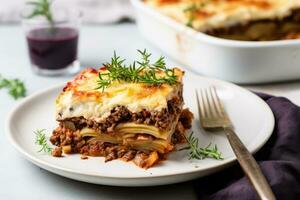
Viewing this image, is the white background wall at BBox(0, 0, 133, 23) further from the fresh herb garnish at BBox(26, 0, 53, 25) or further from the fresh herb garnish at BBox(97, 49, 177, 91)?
the fresh herb garnish at BBox(97, 49, 177, 91)

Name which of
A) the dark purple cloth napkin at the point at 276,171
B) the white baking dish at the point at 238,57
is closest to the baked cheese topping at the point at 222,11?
the white baking dish at the point at 238,57

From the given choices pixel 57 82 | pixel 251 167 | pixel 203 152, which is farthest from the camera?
pixel 57 82

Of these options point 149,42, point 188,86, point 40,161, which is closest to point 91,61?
point 149,42

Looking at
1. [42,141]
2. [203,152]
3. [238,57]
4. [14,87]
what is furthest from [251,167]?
[14,87]

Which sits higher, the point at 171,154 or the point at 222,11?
the point at 222,11

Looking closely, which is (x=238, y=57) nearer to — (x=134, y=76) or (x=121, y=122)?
(x=134, y=76)

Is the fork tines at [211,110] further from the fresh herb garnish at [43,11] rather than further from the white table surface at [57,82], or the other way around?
the fresh herb garnish at [43,11]

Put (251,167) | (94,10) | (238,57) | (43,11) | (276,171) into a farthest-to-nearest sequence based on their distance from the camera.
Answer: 1. (94,10)
2. (43,11)
3. (238,57)
4. (276,171)
5. (251,167)
